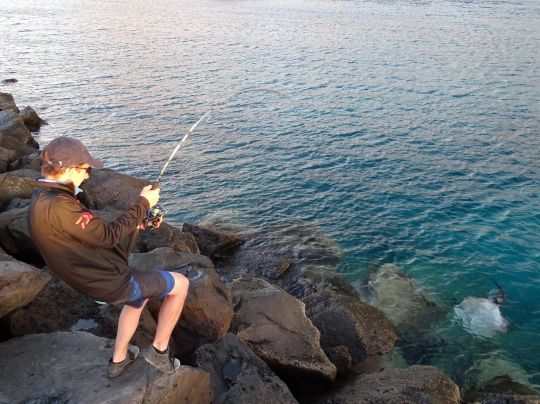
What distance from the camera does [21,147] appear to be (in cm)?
1880

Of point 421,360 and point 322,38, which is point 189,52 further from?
A: point 421,360

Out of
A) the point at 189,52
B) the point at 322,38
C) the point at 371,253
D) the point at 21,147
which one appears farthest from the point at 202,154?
A: the point at 322,38

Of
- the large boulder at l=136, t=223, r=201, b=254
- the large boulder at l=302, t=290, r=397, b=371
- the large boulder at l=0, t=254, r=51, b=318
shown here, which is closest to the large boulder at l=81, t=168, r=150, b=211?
the large boulder at l=136, t=223, r=201, b=254

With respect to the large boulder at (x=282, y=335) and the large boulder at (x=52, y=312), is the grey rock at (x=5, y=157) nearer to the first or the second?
the large boulder at (x=52, y=312)

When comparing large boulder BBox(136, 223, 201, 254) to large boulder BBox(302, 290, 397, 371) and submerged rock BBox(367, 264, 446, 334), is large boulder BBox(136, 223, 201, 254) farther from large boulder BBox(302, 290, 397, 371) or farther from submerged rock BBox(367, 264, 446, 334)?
submerged rock BBox(367, 264, 446, 334)

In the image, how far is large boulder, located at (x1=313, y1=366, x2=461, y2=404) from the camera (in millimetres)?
7382

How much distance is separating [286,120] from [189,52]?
1944cm

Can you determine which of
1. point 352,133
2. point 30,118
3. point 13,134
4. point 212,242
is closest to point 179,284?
point 212,242

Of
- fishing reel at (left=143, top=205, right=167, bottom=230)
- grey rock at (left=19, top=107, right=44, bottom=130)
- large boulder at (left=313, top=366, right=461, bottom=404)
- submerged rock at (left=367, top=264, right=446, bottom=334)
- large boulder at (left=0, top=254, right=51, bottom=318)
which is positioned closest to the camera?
fishing reel at (left=143, top=205, right=167, bottom=230)

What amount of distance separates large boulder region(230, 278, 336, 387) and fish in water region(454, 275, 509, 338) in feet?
14.9

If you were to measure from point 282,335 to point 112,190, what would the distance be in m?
7.29

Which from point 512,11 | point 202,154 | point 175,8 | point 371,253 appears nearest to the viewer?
point 371,253

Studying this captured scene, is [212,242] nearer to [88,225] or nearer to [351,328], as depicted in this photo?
[351,328]

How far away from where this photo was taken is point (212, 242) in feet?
44.0
